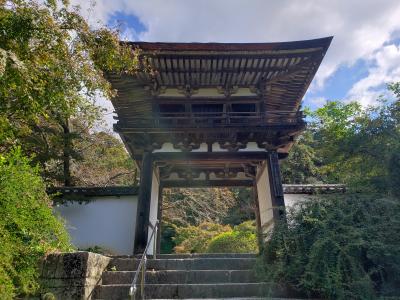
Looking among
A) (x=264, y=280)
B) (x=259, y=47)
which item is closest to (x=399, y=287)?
(x=264, y=280)

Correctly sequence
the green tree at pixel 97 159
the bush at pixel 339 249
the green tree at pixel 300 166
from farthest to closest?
the green tree at pixel 300 166, the green tree at pixel 97 159, the bush at pixel 339 249

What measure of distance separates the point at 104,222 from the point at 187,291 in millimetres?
5157

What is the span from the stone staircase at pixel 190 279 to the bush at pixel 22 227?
1098 mm

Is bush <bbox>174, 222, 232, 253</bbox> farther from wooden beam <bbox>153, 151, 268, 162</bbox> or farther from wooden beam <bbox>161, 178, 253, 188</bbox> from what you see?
wooden beam <bbox>153, 151, 268, 162</bbox>

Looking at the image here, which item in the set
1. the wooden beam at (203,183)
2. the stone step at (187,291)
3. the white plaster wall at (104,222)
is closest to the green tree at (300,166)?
the wooden beam at (203,183)

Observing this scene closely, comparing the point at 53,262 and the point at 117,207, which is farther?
the point at 117,207

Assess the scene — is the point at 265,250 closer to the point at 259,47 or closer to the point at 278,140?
the point at 278,140

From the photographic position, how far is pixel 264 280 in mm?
4801

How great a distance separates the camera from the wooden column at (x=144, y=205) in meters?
7.01

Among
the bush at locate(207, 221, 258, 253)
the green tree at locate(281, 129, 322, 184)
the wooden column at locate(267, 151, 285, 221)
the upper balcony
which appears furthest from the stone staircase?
the green tree at locate(281, 129, 322, 184)

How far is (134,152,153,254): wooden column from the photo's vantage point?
7.01 meters

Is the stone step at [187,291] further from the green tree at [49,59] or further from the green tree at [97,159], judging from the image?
the green tree at [97,159]

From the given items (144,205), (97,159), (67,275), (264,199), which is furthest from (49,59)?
(97,159)

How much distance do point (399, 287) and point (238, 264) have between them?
2.56 meters
